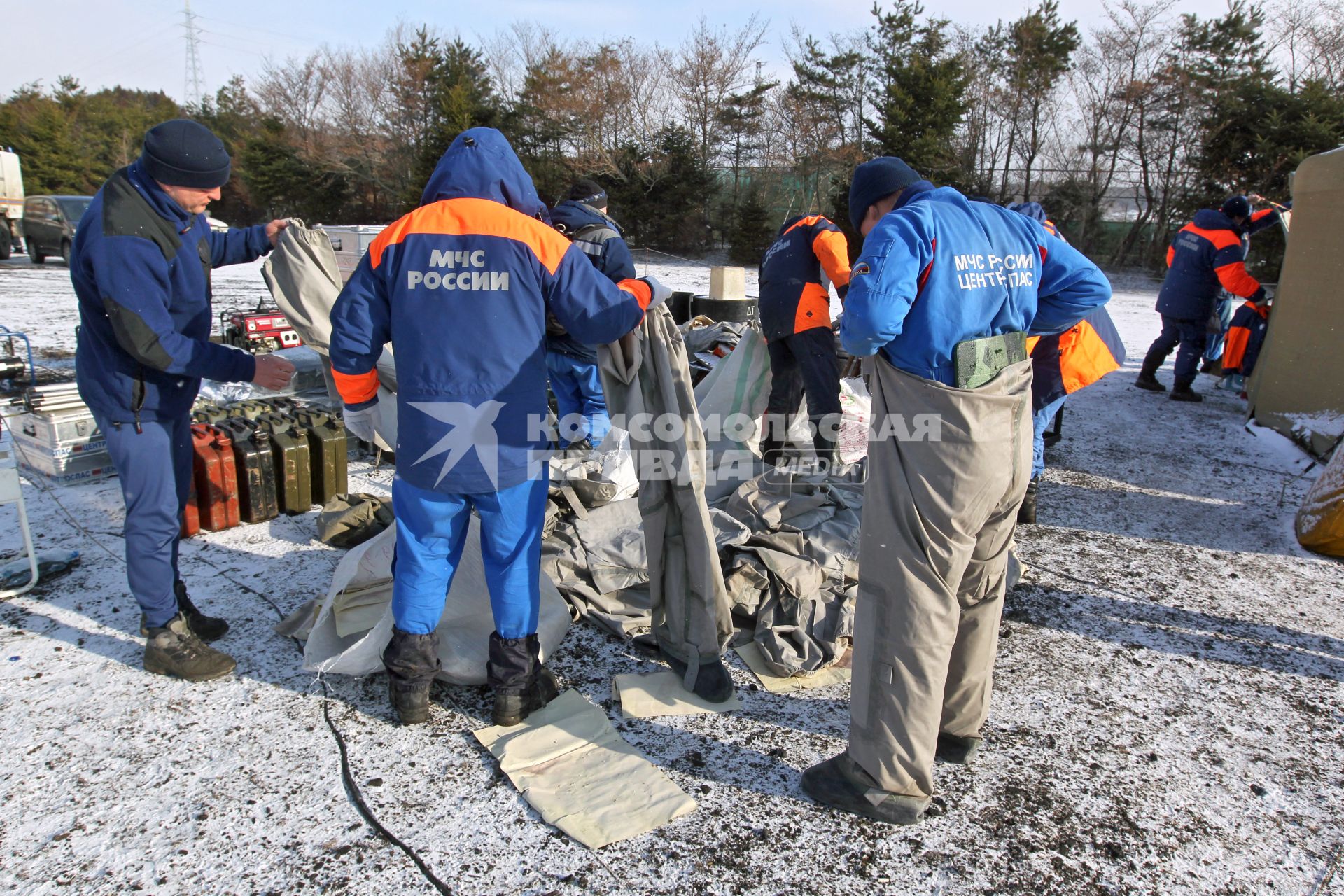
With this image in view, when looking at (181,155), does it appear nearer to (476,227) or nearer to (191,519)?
(476,227)

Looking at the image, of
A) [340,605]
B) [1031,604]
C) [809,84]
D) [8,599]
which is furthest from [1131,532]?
[809,84]

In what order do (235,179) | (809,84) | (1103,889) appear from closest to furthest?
1. (1103,889)
2. (809,84)
3. (235,179)

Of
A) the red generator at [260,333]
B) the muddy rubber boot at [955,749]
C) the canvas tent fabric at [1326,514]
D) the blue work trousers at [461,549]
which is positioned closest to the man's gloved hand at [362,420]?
the blue work trousers at [461,549]

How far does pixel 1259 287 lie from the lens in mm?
6492

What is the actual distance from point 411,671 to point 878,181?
2151mm

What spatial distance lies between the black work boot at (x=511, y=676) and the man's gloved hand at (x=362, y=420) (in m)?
0.79

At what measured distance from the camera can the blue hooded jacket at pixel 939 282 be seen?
1.93 meters

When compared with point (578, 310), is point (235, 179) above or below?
above

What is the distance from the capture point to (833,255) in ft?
14.0

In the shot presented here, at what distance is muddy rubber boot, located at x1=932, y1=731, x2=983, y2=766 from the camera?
2.35m

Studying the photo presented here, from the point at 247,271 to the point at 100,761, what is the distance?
52.3ft

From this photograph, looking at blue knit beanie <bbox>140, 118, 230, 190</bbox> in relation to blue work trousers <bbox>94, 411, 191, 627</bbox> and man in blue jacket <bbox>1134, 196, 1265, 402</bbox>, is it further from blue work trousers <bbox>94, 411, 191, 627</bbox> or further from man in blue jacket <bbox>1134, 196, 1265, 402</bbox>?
man in blue jacket <bbox>1134, 196, 1265, 402</bbox>

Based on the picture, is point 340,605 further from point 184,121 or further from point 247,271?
point 247,271

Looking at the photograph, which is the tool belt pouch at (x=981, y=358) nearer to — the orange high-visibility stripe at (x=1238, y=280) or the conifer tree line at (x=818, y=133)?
the orange high-visibility stripe at (x=1238, y=280)
